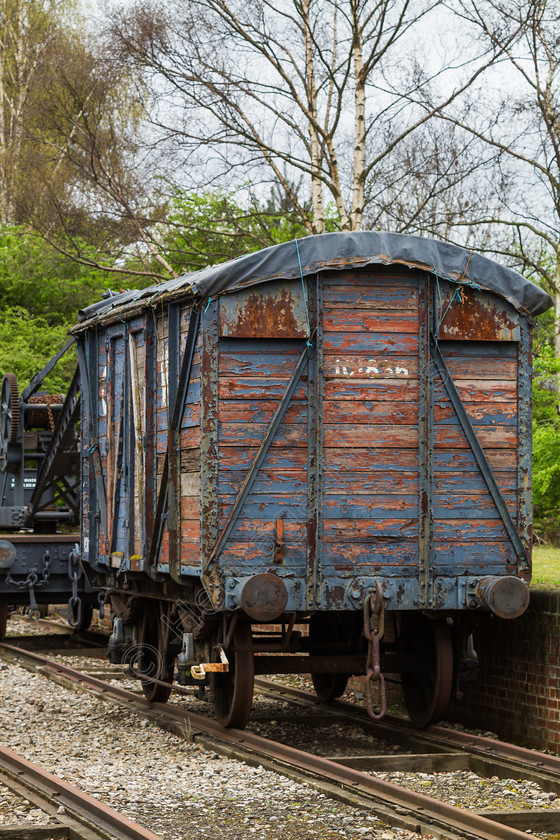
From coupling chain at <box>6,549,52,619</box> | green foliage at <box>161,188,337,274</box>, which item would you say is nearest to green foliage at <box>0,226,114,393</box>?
green foliage at <box>161,188,337,274</box>

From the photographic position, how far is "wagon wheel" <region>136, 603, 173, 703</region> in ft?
35.6

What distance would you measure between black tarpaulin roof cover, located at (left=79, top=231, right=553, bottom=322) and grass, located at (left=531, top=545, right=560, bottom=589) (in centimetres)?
354

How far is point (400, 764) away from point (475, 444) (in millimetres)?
2450

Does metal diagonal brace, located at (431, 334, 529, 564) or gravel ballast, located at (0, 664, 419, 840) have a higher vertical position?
metal diagonal brace, located at (431, 334, 529, 564)

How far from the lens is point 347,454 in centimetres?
916

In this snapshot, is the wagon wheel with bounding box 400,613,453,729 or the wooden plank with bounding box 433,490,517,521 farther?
the wagon wheel with bounding box 400,613,453,729

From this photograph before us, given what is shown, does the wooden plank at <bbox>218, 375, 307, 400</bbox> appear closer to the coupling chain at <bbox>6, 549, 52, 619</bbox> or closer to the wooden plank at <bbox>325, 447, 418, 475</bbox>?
the wooden plank at <bbox>325, 447, 418, 475</bbox>

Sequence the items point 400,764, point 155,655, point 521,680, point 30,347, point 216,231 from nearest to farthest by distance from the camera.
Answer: point 400,764 < point 521,680 < point 155,655 < point 216,231 < point 30,347

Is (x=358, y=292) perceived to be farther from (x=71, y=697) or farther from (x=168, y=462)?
(x=71, y=697)

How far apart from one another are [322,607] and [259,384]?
1.71 m

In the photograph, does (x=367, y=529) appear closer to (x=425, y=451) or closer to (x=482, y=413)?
(x=425, y=451)

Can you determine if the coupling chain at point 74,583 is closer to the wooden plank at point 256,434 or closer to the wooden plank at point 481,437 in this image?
the wooden plank at point 256,434

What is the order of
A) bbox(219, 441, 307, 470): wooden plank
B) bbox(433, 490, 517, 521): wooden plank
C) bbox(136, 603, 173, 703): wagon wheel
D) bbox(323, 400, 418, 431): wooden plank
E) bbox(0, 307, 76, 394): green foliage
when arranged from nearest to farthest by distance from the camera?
bbox(219, 441, 307, 470): wooden plank < bbox(323, 400, 418, 431): wooden plank < bbox(433, 490, 517, 521): wooden plank < bbox(136, 603, 173, 703): wagon wheel < bbox(0, 307, 76, 394): green foliage

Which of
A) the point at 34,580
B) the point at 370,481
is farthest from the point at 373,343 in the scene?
the point at 34,580
